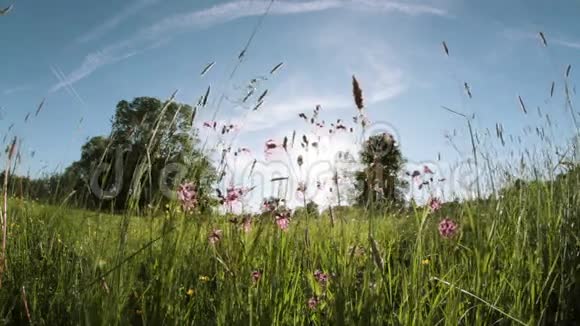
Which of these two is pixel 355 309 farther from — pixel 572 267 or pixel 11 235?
pixel 11 235

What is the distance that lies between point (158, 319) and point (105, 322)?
316 mm

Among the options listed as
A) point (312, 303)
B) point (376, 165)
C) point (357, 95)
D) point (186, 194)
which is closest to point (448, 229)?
point (312, 303)

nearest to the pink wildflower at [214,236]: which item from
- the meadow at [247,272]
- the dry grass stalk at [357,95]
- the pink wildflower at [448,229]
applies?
the meadow at [247,272]

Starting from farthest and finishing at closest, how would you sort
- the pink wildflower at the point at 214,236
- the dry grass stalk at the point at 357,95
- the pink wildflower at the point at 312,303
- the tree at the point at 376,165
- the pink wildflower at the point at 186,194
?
the pink wildflower at the point at 186,194 → the pink wildflower at the point at 312,303 → the pink wildflower at the point at 214,236 → the tree at the point at 376,165 → the dry grass stalk at the point at 357,95

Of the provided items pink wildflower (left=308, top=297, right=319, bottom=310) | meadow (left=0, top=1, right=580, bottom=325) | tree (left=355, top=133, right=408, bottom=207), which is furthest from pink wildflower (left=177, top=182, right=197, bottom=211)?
tree (left=355, top=133, right=408, bottom=207)

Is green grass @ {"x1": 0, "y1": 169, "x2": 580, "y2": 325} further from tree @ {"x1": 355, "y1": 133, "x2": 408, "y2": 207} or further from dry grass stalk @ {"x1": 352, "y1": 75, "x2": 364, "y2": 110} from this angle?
dry grass stalk @ {"x1": 352, "y1": 75, "x2": 364, "y2": 110}

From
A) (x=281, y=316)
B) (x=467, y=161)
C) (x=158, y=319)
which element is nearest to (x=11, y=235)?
(x=158, y=319)

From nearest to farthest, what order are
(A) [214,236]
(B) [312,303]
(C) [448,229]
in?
(A) [214,236] → (B) [312,303] → (C) [448,229]

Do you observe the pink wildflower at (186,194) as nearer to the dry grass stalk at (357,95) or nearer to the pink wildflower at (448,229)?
the dry grass stalk at (357,95)

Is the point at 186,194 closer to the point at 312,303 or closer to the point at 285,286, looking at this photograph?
the point at 285,286

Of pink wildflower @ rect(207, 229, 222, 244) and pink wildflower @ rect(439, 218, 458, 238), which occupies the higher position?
pink wildflower @ rect(439, 218, 458, 238)

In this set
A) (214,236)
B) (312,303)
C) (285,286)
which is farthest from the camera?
(285,286)

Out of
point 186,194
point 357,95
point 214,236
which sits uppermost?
point 357,95

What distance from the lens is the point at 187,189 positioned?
2277mm
